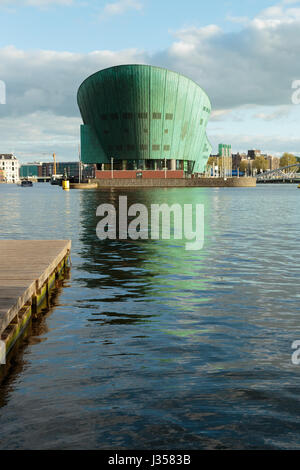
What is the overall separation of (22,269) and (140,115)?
128 m

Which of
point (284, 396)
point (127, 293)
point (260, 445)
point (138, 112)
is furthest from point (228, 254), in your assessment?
point (138, 112)

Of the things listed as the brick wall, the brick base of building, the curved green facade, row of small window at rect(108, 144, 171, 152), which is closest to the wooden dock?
the curved green facade

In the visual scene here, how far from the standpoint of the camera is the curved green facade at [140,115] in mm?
135000

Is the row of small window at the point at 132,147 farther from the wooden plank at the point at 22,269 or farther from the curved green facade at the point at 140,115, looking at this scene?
the wooden plank at the point at 22,269

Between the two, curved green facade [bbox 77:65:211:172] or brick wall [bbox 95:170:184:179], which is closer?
curved green facade [bbox 77:65:211:172]

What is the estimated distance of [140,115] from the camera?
137625 millimetres

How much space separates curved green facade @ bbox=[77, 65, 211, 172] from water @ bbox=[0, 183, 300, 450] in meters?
123

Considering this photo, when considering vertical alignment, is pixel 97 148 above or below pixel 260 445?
above

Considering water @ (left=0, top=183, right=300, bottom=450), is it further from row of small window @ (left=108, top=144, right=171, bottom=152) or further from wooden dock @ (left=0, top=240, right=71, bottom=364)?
row of small window @ (left=108, top=144, right=171, bottom=152)

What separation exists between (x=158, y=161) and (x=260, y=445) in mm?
144073

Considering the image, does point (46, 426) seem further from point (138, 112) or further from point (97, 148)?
point (97, 148)

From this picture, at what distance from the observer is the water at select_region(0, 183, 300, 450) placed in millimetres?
6219

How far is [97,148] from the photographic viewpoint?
488 ft

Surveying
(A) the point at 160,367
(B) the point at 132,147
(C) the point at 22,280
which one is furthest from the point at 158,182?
(A) the point at 160,367
